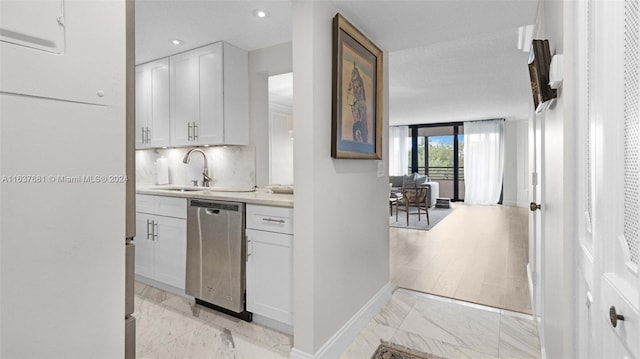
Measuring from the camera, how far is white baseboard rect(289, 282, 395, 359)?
1844 millimetres

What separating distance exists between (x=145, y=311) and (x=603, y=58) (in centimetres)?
303

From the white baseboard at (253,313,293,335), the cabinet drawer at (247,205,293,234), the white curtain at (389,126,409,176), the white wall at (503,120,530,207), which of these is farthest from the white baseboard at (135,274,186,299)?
the white wall at (503,120,530,207)

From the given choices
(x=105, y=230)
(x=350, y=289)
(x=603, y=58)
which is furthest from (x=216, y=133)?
(x=603, y=58)

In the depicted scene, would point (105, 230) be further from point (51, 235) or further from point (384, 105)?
point (384, 105)

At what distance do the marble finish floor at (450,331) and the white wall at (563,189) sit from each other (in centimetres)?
72

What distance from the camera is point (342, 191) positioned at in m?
2.06

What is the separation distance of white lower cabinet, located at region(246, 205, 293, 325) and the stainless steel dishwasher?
0.25ft

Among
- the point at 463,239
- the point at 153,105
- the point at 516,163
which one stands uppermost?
the point at 153,105

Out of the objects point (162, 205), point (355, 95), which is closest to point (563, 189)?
point (355, 95)

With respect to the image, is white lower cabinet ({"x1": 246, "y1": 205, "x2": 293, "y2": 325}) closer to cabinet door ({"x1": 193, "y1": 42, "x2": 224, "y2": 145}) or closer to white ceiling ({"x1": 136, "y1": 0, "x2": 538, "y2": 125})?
cabinet door ({"x1": 193, "y1": 42, "x2": 224, "y2": 145})

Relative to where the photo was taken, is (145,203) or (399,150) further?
(399,150)

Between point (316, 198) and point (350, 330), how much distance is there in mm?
981

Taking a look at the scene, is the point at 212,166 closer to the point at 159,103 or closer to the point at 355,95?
the point at 159,103

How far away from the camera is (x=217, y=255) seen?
2.40 meters
